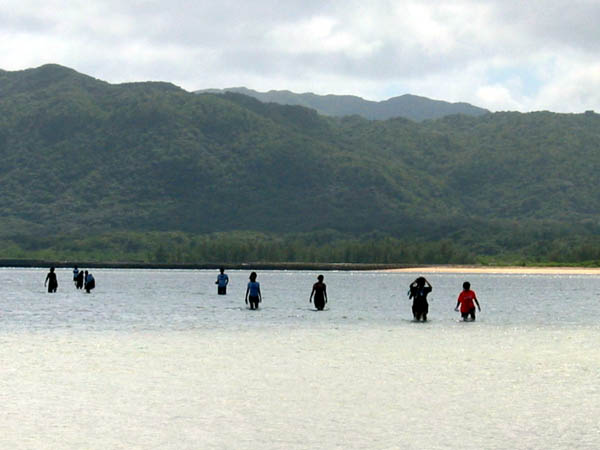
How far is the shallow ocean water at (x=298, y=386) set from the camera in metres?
17.2

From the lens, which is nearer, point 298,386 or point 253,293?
point 298,386

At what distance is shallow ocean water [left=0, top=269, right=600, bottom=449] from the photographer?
56.3 ft

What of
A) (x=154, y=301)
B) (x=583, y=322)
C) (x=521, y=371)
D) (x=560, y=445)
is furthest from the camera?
(x=154, y=301)

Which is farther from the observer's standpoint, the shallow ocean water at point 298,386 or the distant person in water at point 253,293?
the distant person in water at point 253,293

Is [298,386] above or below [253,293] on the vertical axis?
below

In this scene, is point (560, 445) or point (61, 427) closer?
point (560, 445)

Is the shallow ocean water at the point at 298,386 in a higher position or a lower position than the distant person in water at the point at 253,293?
lower

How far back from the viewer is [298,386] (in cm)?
2330

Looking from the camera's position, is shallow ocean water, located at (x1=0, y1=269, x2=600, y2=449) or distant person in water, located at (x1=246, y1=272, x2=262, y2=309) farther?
distant person in water, located at (x1=246, y1=272, x2=262, y2=309)

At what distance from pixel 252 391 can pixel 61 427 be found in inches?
224

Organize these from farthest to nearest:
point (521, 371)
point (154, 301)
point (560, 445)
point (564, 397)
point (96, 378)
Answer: point (154, 301)
point (521, 371)
point (96, 378)
point (564, 397)
point (560, 445)

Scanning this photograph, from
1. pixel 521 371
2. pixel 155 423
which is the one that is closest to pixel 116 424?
pixel 155 423

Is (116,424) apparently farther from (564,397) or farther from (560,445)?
(564,397)

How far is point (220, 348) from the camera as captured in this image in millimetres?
33250
